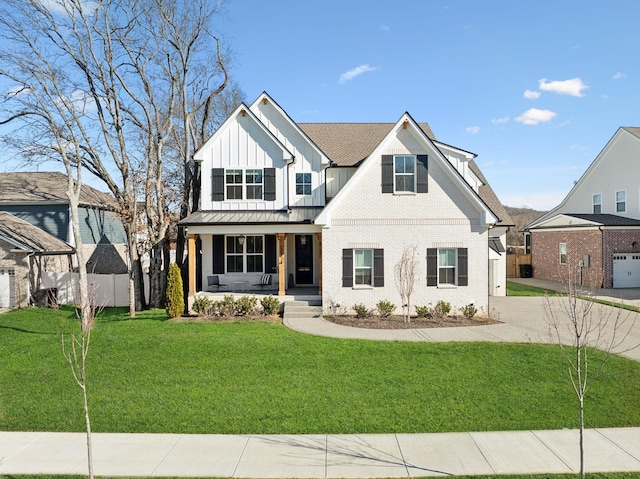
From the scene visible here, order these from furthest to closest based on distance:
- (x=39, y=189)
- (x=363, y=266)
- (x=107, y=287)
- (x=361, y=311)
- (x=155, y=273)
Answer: (x=39, y=189) → (x=107, y=287) → (x=155, y=273) → (x=363, y=266) → (x=361, y=311)

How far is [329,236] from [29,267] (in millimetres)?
13938

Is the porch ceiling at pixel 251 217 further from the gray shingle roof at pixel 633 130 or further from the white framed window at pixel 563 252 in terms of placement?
the gray shingle roof at pixel 633 130

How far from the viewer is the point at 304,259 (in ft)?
66.1

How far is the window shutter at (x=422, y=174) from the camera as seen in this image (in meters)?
16.3

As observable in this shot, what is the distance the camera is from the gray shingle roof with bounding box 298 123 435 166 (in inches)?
822

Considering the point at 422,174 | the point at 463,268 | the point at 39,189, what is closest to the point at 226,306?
the point at 422,174

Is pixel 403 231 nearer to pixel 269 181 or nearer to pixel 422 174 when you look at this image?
pixel 422 174

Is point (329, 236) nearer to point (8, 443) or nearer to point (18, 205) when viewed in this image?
point (8, 443)

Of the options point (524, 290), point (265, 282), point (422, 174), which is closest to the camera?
point (422, 174)

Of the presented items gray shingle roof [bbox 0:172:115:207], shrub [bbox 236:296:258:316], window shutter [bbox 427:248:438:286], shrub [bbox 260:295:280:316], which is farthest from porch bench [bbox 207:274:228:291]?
window shutter [bbox 427:248:438:286]

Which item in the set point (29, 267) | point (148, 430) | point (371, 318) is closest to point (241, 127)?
point (371, 318)

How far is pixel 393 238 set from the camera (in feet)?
53.6

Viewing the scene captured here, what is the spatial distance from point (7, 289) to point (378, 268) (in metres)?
16.4

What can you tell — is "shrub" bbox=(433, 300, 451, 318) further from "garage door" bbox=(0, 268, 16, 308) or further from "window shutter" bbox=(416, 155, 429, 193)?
"garage door" bbox=(0, 268, 16, 308)
